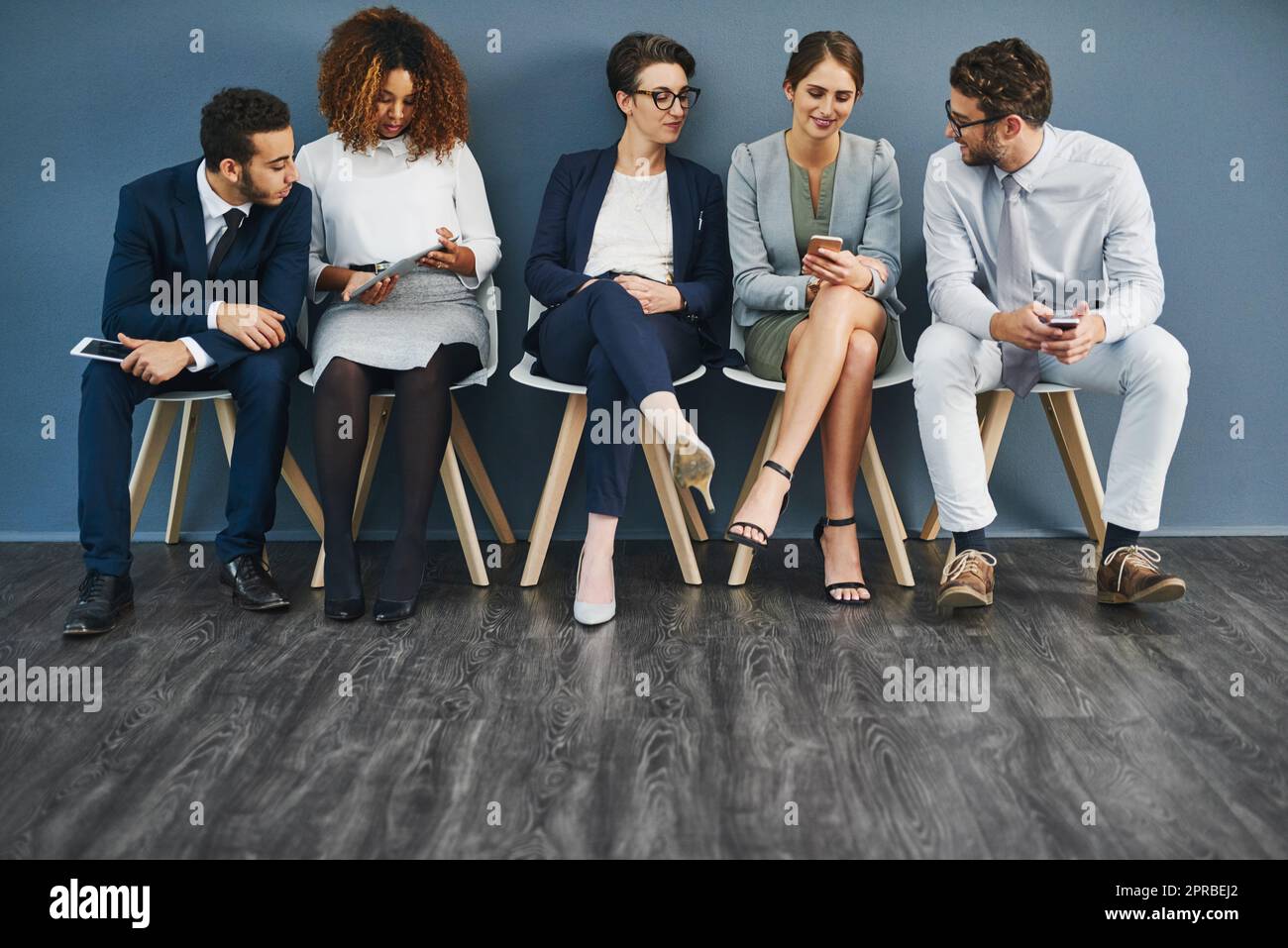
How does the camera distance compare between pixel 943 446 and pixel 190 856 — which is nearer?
pixel 190 856

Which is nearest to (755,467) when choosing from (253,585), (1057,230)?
(1057,230)

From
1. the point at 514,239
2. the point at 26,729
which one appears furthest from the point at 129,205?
the point at 26,729

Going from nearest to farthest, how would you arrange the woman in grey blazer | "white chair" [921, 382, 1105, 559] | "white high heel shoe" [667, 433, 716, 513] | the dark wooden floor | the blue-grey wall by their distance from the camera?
the dark wooden floor
"white high heel shoe" [667, 433, 716, 513]
the woman in grey blazer
"white chair" [921, 382, 1105, 559]
the blue-grey wall

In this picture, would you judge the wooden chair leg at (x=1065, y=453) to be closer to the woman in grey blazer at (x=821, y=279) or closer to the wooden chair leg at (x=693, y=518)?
the woman in grey blazer at (x=821, y=279)

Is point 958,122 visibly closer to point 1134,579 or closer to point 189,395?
point 1134,579

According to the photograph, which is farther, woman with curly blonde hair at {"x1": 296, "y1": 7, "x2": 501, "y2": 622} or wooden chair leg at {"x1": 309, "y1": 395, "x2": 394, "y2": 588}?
wooden chair leg at {"x1": 309, "y1": 395, "x2": 394, "y2": 588}

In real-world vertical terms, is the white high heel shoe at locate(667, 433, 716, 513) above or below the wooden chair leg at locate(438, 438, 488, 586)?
above

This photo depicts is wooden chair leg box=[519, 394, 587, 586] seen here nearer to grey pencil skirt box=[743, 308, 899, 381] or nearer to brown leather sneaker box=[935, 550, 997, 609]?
Result: grey pencil skirt box=[743, 308, 899, 381]

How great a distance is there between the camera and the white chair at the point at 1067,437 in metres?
2.88

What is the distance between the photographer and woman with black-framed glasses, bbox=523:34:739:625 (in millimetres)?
2635

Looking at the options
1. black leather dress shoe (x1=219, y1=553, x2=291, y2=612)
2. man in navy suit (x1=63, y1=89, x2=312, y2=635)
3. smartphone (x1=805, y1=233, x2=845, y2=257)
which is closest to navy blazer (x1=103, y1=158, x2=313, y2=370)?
man in navy suit (x1=63, y1=89, x2=312, y2=635)

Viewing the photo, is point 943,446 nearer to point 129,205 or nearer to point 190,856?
point 190,856

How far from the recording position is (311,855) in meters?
1.63
